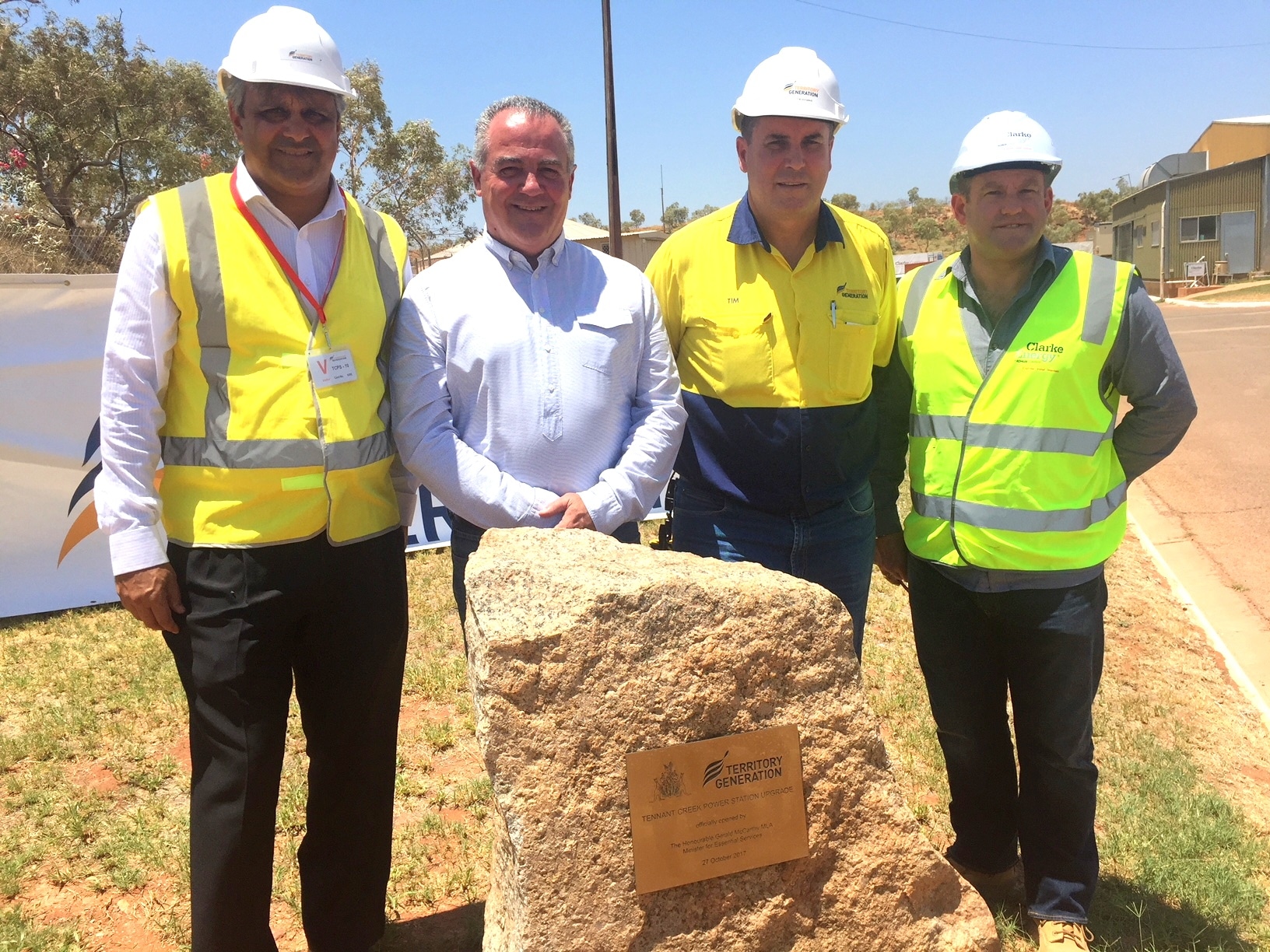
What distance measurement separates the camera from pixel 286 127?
2424 millimetres

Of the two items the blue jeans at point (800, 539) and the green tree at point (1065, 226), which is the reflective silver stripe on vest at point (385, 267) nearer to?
the blue jeans at point (800, 539)

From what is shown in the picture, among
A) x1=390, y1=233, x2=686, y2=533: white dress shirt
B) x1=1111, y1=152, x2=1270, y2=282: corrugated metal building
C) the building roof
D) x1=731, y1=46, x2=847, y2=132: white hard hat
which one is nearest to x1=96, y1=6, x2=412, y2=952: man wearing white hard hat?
x1=390, y1=233, x2=686, y2=533: white dress shirt

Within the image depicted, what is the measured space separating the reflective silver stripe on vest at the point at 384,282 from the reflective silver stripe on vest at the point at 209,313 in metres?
0.39

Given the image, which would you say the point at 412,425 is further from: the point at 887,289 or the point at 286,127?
the point at 887,289

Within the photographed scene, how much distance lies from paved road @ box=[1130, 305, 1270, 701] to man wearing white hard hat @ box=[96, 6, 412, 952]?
4.90 meters

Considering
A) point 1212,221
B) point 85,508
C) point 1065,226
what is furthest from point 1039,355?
point 1065,226

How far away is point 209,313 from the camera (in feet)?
7.74

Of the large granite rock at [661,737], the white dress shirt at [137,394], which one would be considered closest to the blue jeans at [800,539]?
the large granite rock at [661,737]

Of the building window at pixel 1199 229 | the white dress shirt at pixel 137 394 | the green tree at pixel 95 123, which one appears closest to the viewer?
the white dress shirt at pixel 137 394

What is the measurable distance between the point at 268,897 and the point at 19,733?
2837 millimetres

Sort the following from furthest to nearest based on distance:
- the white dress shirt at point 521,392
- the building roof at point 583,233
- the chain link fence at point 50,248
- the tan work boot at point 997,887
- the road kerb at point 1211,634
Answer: the building roof at point 583,233
the chain link fence at point 50,248
the road kerb at point 1211,634
the tan work boot at point 997,887
the white dress shirt at point 521,392

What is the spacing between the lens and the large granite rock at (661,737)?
2.13m

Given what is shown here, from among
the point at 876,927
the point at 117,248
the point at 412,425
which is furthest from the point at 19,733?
the point at 117,248

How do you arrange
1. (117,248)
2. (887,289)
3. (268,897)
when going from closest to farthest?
(268,897)
(887,289)
(117,248)
